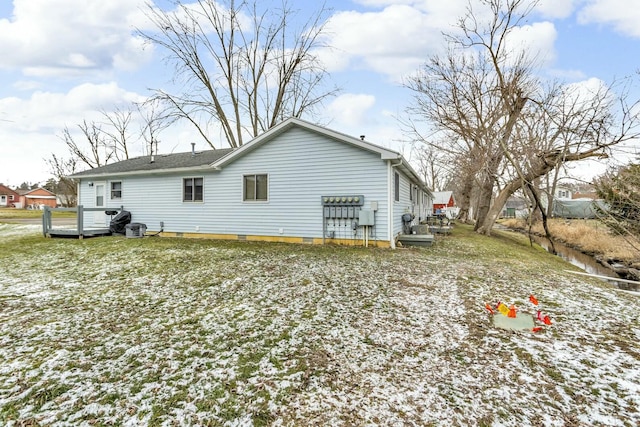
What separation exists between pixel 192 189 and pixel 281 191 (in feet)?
12.7

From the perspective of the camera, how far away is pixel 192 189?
11625 mm

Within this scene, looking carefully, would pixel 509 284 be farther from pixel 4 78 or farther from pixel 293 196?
pixel 4 78

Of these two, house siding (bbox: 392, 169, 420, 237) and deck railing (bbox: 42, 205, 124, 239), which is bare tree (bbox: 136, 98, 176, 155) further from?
house siding (bbox: 392, 169, 420, 237)

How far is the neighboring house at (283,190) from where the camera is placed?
9.19 metres

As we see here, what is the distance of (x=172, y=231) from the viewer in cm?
1189

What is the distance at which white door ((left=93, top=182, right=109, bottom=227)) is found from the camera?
1328cm

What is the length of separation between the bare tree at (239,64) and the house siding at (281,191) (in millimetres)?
10669

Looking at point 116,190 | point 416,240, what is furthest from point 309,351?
point 116,190

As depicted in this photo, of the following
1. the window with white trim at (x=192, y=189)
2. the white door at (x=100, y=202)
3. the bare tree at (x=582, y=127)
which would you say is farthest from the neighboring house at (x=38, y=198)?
the bare tree at (x=582, y=127)

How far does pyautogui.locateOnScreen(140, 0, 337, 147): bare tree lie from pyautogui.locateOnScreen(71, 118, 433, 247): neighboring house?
982 cm

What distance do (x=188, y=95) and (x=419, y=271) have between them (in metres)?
19.9

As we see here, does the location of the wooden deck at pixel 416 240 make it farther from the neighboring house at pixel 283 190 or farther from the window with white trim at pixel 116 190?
the window with white trim at pixel 116 190

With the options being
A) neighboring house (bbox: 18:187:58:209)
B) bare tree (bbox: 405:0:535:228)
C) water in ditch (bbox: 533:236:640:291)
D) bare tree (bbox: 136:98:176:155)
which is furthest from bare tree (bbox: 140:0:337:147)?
neighboring house (bbox: 18:187:58:209)

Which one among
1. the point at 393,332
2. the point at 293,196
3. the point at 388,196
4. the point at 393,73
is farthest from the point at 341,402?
the point at 393,73
